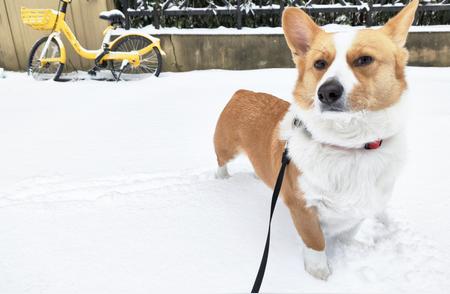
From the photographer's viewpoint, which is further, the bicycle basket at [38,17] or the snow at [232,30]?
the snow at [232,30]

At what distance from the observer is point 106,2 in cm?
488

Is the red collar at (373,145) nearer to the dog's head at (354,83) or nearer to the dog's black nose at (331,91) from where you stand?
the dog's head at (354,83)

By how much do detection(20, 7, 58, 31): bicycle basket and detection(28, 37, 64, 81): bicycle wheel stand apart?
222 millimetres

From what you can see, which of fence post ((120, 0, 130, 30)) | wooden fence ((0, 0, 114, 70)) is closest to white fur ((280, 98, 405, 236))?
fence post ((120, 0, 130, 30))

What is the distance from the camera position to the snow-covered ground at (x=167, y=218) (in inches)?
60.4

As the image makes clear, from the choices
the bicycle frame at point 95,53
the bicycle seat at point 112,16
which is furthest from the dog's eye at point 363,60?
the bicycle seat at point 112,16

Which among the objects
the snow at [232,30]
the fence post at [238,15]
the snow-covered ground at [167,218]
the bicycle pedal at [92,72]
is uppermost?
the fence post at [238,15]

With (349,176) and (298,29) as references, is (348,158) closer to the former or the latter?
(349,176)

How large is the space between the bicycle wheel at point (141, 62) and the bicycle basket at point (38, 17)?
2.70 feet

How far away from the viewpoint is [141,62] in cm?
471

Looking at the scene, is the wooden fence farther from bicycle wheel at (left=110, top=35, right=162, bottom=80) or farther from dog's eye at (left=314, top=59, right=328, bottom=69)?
dog's eye at (left=314, top=59, right=328, bottom=69)

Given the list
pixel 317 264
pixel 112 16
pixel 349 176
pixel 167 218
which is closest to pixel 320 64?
pixel 349 176

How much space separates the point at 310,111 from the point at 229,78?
10.2 ft

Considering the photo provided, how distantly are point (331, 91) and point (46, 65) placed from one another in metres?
4.46
